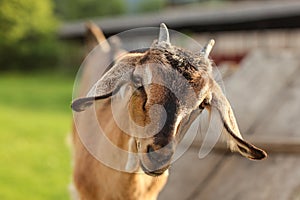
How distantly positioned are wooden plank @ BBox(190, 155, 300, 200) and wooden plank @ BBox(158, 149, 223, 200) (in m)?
0.10

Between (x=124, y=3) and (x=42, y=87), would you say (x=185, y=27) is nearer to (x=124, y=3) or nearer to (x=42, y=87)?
(x=124, y=3)

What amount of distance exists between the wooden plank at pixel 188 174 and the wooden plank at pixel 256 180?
98mm

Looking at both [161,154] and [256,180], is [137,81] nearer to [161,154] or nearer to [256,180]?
[161,154]

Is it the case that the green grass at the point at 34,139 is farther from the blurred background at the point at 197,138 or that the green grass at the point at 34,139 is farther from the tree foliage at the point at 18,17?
the tree foliage at the point at 18,17

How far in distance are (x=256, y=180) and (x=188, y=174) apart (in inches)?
26.0

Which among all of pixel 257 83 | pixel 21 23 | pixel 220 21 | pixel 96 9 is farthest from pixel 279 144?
pixel 96 9

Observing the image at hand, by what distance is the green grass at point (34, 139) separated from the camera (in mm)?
8062

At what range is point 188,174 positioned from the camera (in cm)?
605

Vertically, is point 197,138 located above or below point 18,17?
below

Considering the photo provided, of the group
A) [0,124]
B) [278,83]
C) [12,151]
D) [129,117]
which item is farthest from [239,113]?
[0,124]

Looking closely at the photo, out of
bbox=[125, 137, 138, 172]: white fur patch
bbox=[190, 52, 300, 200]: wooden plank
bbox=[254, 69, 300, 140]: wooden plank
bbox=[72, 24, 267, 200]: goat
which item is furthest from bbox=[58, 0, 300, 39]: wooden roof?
bbox=[72, 24, 267, 200]: goat

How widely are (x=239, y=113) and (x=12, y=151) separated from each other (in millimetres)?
4307

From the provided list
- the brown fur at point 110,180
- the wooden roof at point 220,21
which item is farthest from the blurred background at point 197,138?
the wooden roof at point 220,21

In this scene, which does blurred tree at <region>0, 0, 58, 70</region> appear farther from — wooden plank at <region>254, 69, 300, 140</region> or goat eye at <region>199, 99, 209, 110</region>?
wooden plank at <region>254, 69, 300, 140</region>
